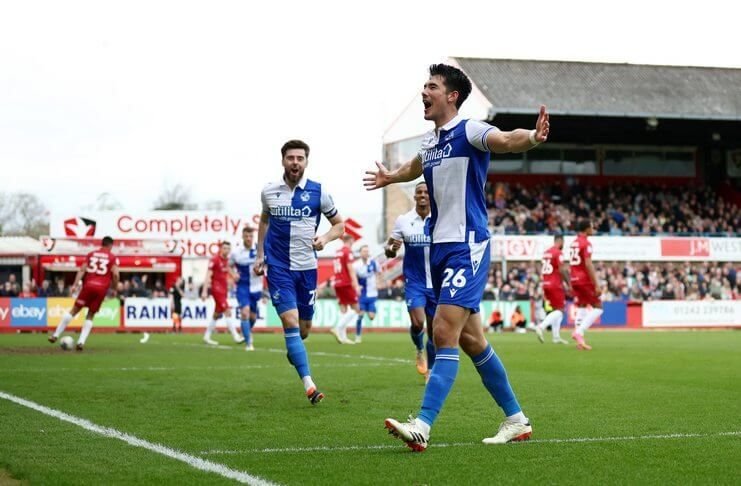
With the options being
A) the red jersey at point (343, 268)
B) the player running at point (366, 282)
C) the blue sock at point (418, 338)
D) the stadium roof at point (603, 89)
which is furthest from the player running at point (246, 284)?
the stadium roof at point (603, 89)

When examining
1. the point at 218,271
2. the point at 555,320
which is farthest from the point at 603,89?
the point at 218,271

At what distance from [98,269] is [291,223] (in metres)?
11.7

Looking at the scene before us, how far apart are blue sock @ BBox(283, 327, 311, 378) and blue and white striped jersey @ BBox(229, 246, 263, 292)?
12.6 metres

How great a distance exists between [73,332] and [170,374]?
21.9m

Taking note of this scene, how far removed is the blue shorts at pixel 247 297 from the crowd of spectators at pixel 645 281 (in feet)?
69.3

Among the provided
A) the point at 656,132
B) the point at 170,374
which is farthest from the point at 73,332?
the point at 656,132

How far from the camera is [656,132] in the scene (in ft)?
191

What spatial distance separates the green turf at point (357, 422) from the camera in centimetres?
646

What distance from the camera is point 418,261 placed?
13.6 metres

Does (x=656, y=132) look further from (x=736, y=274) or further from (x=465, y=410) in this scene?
(x=465, y=410)

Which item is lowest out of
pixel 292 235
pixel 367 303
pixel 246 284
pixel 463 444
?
pixel 463 444

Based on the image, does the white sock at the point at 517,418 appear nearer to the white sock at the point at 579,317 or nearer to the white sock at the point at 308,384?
the white sock at the point at 308,384

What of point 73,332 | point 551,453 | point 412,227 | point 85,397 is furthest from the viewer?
point 73,332

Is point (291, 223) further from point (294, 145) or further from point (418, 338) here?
point (418, 338)
